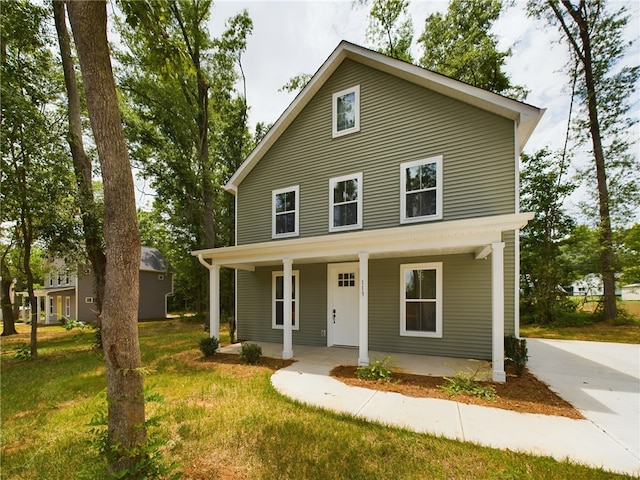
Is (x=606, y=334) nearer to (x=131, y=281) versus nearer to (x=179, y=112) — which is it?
(x=131, y=281)

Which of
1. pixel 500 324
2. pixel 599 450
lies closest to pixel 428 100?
pixel 500 324

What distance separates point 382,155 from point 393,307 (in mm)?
4261

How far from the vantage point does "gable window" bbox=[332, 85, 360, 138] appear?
8.60 m

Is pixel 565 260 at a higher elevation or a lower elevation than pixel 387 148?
lower

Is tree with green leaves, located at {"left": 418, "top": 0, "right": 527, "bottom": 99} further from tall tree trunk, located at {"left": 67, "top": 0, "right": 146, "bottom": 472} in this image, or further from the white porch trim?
tall tree trunk, located at {"left": 67, "top": 0, "right": 146, "bottom": 472}

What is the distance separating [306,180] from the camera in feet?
30.5

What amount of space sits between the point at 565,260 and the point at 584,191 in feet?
12.4

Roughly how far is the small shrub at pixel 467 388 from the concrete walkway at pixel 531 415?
388 millimetres

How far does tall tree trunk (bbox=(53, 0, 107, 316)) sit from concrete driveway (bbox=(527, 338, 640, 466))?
1140cm

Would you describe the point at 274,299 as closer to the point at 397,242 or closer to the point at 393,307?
the point at 393,307

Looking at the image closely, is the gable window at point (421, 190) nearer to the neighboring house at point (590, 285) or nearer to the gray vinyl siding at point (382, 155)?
the gray vinyl siding at point (382, 155)

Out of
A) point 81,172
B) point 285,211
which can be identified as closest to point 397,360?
point 285,211

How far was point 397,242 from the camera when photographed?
6.18m

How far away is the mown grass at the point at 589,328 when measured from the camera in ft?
33.8
